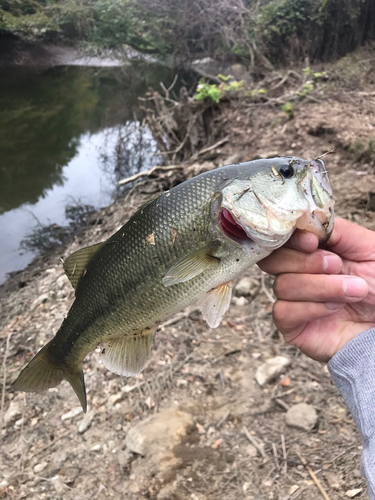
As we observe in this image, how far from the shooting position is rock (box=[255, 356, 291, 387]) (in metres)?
3.47

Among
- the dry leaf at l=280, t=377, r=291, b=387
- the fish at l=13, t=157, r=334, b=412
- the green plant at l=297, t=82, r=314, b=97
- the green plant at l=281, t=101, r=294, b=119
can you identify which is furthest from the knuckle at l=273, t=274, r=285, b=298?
the green plant at l=297, t=82, r=314, b=97

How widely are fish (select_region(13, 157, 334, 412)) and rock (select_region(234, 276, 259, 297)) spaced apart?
273 cm

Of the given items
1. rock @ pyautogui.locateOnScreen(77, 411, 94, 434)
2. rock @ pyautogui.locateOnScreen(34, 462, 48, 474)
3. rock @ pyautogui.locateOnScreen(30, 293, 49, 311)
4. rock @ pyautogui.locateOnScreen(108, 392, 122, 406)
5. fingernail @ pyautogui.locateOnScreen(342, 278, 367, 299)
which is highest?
fingernail @ pyautogui.locateOnScreen(342, 278, 367, 299)

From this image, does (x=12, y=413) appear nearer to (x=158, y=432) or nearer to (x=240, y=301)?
(x=158, y=432)

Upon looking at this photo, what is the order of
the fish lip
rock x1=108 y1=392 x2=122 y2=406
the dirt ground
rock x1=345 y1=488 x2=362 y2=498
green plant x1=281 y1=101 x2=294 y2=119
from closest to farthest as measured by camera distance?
the fish lip → rock x1=345 y1=488 x2=362 y2=498 → the dirt ground → rock x1=108 y1=392 x2=122 y2=406 → green plant x1=281 y1=101 x2=294 y2=119

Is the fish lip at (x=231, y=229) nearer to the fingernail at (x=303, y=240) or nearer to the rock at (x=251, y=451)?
the fingernail at (x=303, y=240)

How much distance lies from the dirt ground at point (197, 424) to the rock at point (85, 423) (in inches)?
0.5

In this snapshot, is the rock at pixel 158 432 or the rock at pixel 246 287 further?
the rock at pixel 246 287

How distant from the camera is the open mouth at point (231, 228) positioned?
1.78 meters

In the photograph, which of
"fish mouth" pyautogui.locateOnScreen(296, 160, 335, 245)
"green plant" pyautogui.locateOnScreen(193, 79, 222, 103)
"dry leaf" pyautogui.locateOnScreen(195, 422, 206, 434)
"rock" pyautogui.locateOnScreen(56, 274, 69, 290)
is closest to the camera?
"fish mouth" pyautogui.locateOnScreen(296, 160, 335, 245)

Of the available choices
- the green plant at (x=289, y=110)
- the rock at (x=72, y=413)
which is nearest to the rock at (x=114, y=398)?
the rock at (x=72, y=413)

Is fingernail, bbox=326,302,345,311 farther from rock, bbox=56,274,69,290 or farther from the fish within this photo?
rock, bbox=56,274,69,290

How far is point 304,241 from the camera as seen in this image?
177 centimetres

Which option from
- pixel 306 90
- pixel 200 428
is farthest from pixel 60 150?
pixel 200 428
